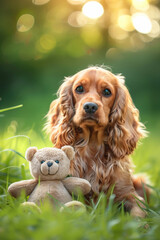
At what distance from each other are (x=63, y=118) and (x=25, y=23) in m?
7.50

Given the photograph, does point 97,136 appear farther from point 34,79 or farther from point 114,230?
point 34,79

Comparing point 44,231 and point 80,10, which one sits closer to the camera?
point 44,231

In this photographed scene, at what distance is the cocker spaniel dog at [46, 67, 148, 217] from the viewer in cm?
268

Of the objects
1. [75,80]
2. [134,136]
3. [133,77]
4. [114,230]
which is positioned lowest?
[114,230]

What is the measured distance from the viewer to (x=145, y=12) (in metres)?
10.9

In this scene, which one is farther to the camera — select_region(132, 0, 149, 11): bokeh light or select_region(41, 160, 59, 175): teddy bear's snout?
select_region(132, 0, 149, 11): bokeh light

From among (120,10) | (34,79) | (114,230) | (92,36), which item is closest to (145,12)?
(120,10)

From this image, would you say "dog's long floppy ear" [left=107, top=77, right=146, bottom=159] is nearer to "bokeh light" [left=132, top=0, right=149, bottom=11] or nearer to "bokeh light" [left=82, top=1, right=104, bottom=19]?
"bokeh light" [left=82, top=1, right=104, bottom=19]

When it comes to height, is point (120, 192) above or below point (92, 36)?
below

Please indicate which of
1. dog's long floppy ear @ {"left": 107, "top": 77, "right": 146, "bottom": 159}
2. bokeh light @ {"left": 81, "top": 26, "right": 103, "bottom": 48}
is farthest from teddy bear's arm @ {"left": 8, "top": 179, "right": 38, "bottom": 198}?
bokeh light @ {"left": 81, "top": 26, "right": 103, "bottom": 48}

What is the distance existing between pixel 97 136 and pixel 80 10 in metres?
7.99

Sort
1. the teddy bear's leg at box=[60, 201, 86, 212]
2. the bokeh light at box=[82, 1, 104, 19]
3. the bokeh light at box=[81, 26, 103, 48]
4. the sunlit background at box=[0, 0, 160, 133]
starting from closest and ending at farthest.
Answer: the teddy bear's leg at box=[60, 201, 86, 212], the bokeh light at box=[82, 1, 104, 19], the sunlit background at box=[0, 0, 160, 133], the bokeh light at box=[81, 26, 103, 48]

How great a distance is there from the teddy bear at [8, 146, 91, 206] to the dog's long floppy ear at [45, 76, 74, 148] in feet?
1.45

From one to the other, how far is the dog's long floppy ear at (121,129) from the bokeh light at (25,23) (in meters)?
7.20
